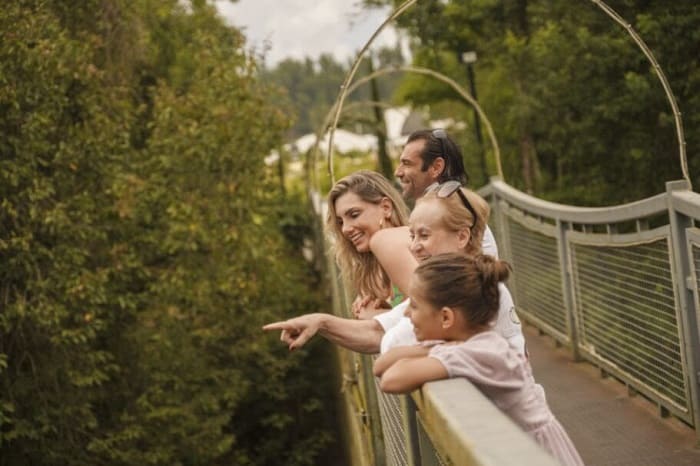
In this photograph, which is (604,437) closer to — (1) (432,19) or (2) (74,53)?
(2) (74,53)

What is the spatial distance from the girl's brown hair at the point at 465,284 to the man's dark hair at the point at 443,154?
1679mm

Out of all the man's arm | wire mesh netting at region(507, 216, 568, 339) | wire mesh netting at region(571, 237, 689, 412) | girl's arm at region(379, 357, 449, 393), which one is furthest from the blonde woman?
wire mesh netting at region(507, 216, 568, 339)

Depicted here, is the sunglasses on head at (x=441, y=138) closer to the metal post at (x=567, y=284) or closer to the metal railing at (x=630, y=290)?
the metal railing at (x=630, y=290)

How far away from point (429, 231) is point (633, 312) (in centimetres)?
329

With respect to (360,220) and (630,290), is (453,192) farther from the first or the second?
(630,290)

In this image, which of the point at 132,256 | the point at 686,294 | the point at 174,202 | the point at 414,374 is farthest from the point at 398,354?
the point at 174,202

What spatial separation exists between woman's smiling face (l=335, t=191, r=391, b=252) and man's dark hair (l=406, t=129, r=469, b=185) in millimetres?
464

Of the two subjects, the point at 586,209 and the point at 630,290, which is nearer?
the point at 630,290

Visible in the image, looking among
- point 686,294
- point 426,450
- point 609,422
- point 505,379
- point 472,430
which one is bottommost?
point 609,422

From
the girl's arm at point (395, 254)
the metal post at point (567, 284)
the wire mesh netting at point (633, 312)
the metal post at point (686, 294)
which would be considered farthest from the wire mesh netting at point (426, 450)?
the metal post at point (567, 284)

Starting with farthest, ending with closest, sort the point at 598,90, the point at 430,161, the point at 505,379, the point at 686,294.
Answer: the point at 598,90 < the point at 686,294 < the point at 430,161 < the point at 505,379

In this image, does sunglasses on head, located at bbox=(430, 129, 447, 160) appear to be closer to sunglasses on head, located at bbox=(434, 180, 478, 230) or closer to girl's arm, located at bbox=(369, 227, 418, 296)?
girl's arm, located at bbox=(369, 227, 418, 296)

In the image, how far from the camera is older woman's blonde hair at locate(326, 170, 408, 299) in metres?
3.84

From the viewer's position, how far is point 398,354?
8.59ft
